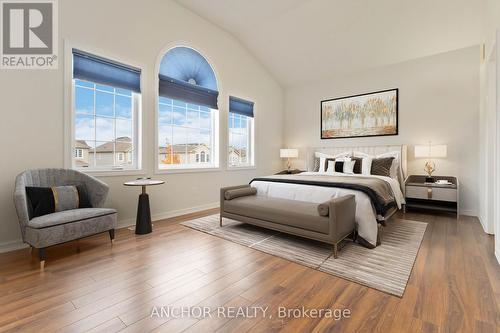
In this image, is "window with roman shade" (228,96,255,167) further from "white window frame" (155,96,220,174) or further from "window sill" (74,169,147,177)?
"window sill" (74,169,147,177)

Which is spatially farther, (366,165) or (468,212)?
(366,165)

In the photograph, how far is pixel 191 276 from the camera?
6.45 feet

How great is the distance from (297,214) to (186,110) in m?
2.86

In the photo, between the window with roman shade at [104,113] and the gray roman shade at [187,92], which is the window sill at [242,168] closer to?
the gray roman shade at [187,92]

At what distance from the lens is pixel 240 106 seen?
5.16 m

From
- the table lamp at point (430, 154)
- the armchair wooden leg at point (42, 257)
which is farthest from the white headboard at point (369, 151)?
the armchair wooden leg at point (42, 257)

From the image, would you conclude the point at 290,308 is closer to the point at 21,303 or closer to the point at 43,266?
the point at 21,303

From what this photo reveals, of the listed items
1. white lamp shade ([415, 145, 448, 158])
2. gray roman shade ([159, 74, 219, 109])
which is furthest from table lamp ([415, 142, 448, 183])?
gray roman shade ([159, 74, 219, 109])

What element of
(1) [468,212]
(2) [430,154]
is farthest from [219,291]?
(1) [468,212]

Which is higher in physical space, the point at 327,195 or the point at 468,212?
the point at 327,195

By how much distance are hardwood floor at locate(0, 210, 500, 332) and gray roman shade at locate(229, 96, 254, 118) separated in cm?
318

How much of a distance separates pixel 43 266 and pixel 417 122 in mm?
5860

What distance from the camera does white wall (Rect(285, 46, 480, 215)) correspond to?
399 centimetres

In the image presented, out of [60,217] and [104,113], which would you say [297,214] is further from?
[104,113]
